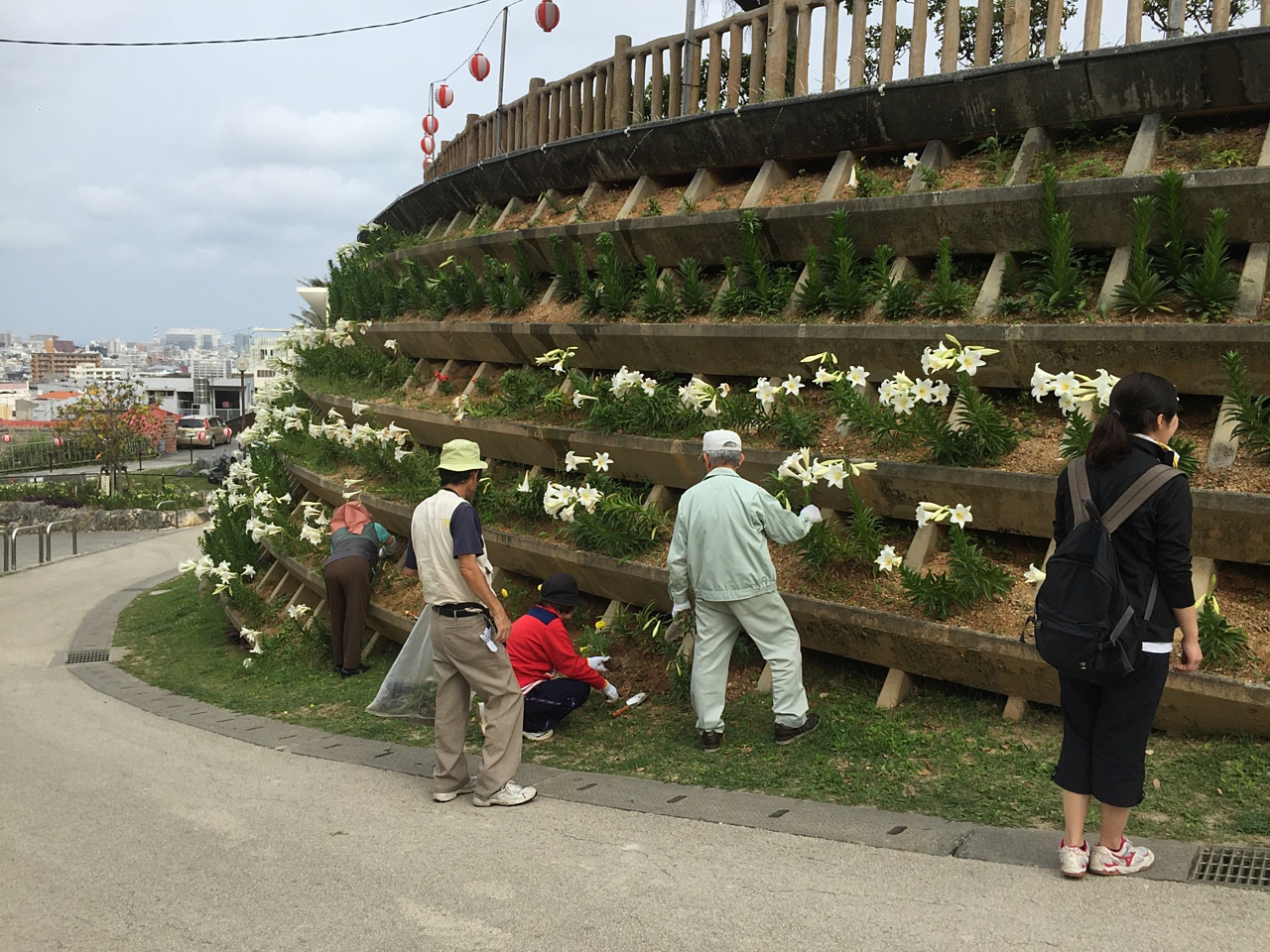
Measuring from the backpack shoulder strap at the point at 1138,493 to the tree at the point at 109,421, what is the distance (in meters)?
37.6

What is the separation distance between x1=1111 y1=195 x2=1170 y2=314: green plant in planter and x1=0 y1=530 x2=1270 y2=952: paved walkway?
123 inches

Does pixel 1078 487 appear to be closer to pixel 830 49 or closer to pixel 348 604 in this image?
pixel 830 49

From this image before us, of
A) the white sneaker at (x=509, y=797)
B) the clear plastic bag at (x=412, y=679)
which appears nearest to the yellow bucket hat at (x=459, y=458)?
the clear plastic bag at (x=412, y=679)

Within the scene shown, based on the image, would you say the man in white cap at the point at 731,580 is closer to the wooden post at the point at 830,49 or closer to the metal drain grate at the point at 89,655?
the wooden post at the point at 830,49

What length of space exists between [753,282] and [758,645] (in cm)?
319

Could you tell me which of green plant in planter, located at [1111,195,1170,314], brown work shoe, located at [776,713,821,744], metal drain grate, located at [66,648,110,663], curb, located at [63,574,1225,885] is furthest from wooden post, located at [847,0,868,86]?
metal drain grate, located at [66,648,110,663]

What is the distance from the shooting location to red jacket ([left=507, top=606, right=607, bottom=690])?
→ 7.05 meters

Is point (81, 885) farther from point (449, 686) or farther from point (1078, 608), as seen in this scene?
point (1078, 608)

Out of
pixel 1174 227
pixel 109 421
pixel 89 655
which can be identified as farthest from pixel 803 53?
pixel 109 421

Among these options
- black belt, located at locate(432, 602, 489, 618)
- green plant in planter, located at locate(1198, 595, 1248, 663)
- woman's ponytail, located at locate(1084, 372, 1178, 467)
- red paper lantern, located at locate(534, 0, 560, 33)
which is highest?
red paper lantern, located at locate(534, 0, 560, 33)

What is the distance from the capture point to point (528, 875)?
4.70m

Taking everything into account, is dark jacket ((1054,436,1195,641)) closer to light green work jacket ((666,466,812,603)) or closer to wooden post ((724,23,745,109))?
light green work jacket ((666,466,812,603))

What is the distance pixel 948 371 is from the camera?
275 inches

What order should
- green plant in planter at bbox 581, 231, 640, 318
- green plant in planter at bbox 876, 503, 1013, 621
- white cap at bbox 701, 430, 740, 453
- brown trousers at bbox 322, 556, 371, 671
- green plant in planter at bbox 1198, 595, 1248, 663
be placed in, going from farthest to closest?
brown trousers at bbox 322, 556, 371, 671
green plant in planter at bbox 581, 231, 640, 318
white cap at bbox 701, 430, 740, 453
green plant in planter at bbox 876, 503, 1013, 621
green plant in planter at bbox 1198, 595, 1248, 663
